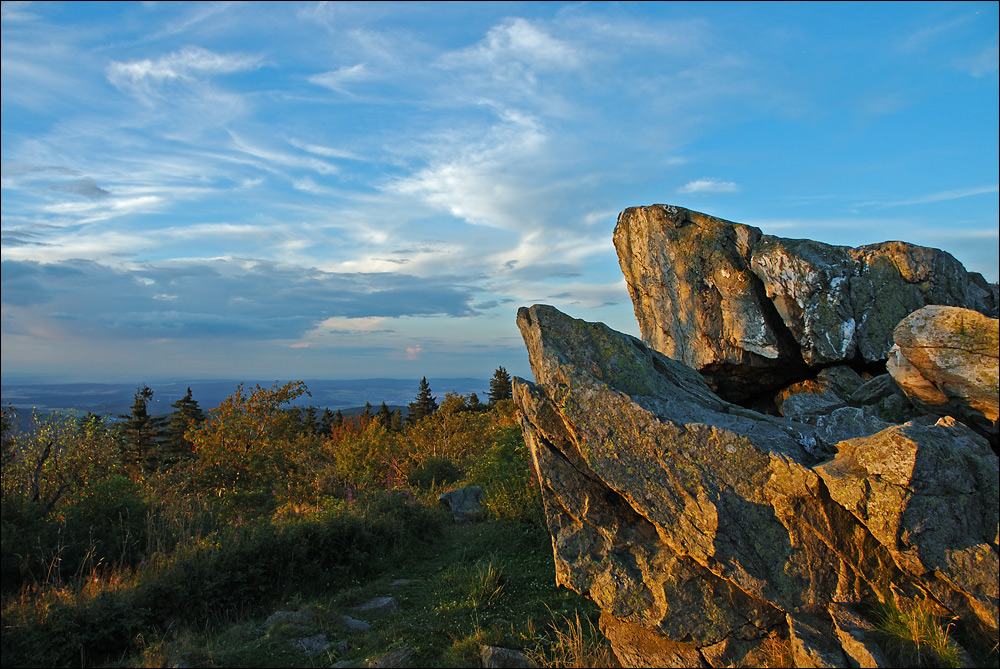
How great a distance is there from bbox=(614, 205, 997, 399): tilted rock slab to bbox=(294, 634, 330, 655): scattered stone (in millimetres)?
11120

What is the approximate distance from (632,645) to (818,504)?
118 inches

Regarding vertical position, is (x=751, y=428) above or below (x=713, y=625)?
above

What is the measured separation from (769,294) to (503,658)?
1116 cm

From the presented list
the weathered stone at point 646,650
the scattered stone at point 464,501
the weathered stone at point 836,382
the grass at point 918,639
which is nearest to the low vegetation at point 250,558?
the scattered stone at point 464,501

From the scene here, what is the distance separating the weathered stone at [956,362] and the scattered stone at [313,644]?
391 inches

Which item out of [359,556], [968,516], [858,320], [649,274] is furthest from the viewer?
[649,274]

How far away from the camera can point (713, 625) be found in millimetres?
6910

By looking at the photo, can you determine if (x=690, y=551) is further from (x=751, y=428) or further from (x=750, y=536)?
(x=751, y=428)

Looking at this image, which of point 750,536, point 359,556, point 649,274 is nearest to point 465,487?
point 359,556

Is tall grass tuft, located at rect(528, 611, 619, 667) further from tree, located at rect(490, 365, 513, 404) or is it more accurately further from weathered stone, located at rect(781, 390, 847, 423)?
tree, located at rect(490, 365, 513, 404)

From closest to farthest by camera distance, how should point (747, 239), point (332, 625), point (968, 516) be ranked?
point (968, 516) < point (332, 625) < point (747, 239)

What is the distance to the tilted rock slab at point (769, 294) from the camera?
13.5m

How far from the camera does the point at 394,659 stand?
25.1 feet

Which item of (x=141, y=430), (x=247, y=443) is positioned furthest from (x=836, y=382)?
(x=141, y=430)
